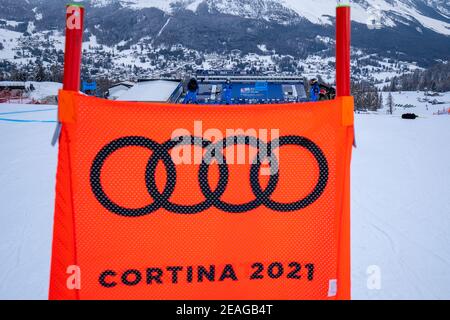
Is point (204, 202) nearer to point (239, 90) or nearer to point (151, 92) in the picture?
point (239, 90)

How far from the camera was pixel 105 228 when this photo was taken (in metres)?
1.90

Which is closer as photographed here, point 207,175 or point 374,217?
point 207,175

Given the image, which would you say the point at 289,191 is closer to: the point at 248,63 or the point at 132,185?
the point at 132,185

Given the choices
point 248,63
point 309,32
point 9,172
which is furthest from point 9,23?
point 9,172

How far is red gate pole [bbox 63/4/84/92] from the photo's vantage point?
1.71 meters

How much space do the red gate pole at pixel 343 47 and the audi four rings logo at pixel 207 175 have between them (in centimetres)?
35

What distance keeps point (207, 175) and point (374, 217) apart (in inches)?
169

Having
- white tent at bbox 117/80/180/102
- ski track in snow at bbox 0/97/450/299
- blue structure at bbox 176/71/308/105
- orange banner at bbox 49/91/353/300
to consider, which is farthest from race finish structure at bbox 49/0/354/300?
white tent at bbox 117/80/180/102

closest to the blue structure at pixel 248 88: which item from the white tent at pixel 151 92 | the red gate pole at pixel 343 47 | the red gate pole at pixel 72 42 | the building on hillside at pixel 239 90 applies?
the building on hillside at pixel 239 90

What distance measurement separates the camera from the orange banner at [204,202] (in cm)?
186

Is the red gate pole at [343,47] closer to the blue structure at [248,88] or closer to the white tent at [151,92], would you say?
the blue structure at [248,88]

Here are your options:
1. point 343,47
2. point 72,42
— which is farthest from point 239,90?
point 72,42

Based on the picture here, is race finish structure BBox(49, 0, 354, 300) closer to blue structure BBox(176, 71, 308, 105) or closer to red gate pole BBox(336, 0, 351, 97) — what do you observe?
red gate pole BBox(336, 0, 351, 97)

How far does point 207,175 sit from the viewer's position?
1.94 m
